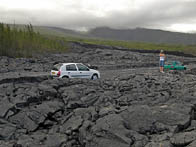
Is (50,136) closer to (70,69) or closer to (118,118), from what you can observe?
(118,118)

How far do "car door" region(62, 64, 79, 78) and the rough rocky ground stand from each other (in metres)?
2.37

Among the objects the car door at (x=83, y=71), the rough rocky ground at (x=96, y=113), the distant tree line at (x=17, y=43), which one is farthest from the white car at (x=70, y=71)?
the distant tree line at (x=17, y=43)

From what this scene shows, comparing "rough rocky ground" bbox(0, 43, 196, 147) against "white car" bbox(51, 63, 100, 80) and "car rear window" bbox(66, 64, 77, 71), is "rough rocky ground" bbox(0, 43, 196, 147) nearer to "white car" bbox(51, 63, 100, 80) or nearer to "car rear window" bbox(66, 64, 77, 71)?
"white car" bbox(51, 63, 100, 80)

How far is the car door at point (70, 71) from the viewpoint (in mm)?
17561

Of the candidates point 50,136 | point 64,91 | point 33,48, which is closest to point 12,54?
point 33,48

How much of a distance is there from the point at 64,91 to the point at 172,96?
6.57 meters

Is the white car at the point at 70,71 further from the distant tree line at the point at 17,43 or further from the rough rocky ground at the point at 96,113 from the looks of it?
the distant tree line at the point at 17,43

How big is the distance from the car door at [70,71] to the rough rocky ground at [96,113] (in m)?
2.37

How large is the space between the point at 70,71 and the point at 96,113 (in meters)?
7.46

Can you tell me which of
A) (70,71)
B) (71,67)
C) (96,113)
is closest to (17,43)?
(71,67)

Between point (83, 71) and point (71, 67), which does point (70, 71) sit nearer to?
point (71, 67)

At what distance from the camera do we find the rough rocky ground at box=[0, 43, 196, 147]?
8.98 meters

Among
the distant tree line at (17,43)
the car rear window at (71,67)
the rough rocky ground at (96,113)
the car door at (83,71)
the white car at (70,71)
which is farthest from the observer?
the distant tree line at (17,43)

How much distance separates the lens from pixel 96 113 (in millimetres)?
11008
